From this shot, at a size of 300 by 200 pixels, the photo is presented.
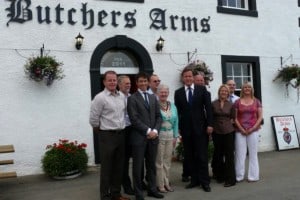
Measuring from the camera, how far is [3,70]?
8375 millimetres

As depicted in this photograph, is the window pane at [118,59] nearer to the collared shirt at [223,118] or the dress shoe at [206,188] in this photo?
the collared shirt at [223,118]

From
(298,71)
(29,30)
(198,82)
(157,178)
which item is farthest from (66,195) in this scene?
(298,71)

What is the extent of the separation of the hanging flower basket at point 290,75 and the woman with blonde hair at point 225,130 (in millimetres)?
5216

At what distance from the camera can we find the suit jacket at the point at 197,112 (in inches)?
270

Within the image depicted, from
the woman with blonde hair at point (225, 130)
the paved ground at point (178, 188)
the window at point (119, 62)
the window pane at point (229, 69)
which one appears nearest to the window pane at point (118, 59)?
the window at point (119, 62)

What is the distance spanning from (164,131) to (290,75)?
6.56 m

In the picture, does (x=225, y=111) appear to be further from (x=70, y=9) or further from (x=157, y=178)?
(x=70, y=9)

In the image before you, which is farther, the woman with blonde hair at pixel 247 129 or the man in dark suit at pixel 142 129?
the woman with blonde hair at pixel 247 129

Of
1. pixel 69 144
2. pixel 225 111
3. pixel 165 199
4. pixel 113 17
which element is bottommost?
pixel 165 199

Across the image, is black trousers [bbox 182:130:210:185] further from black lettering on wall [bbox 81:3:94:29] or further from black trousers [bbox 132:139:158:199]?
black lettering on wall [bbox 81:3:94:29]

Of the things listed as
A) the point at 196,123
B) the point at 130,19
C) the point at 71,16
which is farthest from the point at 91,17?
the point at 196,123

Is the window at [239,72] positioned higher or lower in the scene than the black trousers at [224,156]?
higher

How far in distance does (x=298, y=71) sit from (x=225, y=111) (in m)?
5.48

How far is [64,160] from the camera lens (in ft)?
26.7
